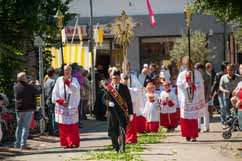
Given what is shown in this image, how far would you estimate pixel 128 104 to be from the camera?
569 inches

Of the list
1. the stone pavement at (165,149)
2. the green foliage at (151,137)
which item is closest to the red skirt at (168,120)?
the green foliage at (151,137)

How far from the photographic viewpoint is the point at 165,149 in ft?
49.3

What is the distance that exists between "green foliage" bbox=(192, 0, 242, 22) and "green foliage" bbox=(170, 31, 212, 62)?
19.6 m

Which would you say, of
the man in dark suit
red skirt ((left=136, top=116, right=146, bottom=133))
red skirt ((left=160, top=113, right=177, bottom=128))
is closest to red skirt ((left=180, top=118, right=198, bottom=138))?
red skirt ((left=136, top=116, right=146, bottom=133))

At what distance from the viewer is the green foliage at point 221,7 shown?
15892 millimetres

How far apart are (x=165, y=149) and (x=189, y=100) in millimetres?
2179

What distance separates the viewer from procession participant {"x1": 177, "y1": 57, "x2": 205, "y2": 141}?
16688 millimetres

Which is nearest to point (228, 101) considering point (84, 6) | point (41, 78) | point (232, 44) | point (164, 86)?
point (164, 86)

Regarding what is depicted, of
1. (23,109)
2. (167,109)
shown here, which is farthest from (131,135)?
(167,109)

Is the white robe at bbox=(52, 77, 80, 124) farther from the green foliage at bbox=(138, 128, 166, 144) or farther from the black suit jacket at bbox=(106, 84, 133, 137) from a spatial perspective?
the black suit jacket at bbox=(106, 84, 133, 137)

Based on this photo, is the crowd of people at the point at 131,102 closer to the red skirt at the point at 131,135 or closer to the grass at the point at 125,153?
the red skirt at the point at 131,135

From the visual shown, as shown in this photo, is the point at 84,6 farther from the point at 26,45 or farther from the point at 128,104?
the point at 128,104

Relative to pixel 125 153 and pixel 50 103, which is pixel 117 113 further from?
pixel 50 103

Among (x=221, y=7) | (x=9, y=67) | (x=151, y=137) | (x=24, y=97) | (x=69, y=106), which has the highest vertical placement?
(x=221, y=7)
